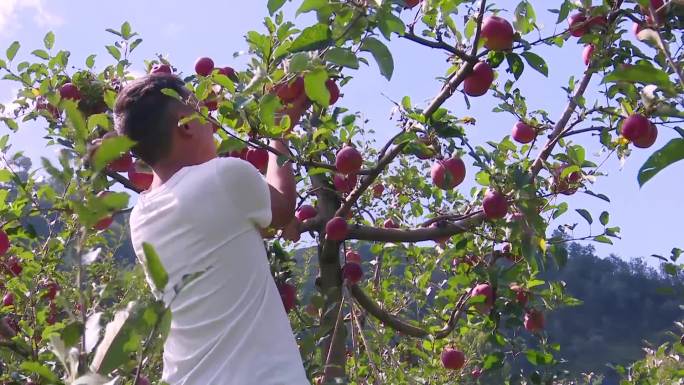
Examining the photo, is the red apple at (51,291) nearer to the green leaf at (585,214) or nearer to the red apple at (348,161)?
the red apple at (348,161)

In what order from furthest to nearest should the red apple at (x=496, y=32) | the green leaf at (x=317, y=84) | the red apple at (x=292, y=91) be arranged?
the red apple at (x=496, y=32) < the red apple at (x=292, y=91) < the green leaf at (x=317, y=84)

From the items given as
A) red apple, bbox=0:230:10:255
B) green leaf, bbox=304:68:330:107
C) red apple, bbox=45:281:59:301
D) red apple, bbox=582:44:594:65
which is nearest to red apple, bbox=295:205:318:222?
red apple, bbox=45:281:59:301

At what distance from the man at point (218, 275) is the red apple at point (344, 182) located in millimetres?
1058

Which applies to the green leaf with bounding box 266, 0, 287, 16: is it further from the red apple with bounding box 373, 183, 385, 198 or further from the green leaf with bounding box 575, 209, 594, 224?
the red apple with bounding box 373, 183, 385, 198

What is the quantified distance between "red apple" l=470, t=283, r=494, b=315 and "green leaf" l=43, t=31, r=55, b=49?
5.36 ft

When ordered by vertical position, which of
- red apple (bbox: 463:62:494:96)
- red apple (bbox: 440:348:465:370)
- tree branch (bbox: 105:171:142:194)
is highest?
red apple (bbox: 463:62:494:96)

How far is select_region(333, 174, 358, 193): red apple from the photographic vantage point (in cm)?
264

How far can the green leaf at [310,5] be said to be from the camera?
1659 millimetres

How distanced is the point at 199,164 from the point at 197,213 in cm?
19

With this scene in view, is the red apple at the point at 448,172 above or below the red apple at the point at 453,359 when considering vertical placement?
above

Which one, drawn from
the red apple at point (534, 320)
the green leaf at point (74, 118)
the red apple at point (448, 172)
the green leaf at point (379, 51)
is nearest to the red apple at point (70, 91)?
the red apple at point (448, 172)

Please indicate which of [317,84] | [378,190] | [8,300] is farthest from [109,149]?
[378,190]

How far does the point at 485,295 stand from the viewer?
110 inches

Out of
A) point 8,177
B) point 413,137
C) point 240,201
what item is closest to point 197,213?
point 240,201
